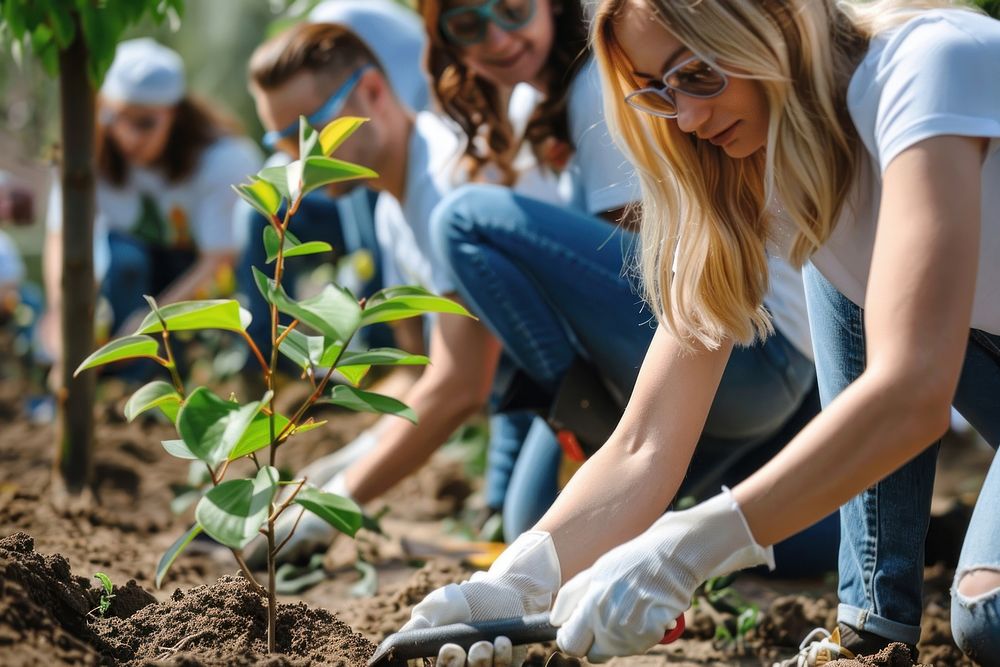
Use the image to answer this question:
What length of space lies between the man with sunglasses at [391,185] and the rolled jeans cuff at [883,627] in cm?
112

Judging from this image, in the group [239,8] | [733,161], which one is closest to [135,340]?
[733,161]

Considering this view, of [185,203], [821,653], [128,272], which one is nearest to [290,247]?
[821,653]

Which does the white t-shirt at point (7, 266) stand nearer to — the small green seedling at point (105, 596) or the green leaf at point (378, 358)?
the small green seedling at point (105, 596)

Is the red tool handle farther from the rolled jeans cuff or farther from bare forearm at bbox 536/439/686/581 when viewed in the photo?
the rolled jeans cuff

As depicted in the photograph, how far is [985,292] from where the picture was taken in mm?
1671

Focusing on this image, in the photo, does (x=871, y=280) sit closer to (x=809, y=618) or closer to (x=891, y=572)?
(x=891, y=572)

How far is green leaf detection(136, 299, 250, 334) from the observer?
1.43 meters

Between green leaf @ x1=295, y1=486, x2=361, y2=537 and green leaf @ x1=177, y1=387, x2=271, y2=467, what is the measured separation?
0.48 feet

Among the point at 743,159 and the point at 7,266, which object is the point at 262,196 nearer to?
the point at 743,159

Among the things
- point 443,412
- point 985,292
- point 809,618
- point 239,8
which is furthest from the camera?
point 239,8

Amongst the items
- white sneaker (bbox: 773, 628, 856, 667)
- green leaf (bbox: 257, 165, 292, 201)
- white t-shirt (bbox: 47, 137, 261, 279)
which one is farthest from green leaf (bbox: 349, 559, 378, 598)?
white t-shirt (bbox: 47, 137, 261, 279)

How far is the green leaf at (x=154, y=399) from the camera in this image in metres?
1.44

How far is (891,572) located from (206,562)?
1.57m

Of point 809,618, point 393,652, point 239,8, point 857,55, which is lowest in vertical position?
point 239,8
